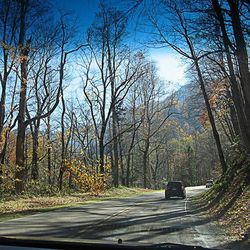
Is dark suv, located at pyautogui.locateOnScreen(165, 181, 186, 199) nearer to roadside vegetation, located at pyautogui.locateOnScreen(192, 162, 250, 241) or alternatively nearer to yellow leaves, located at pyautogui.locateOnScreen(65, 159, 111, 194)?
yellow leaves, located at pyautogui.locateOnScreen(65, 159, 111, 194)

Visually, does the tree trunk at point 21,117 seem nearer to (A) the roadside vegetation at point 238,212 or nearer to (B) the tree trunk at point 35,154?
(B) the tree trunk at point 35,154

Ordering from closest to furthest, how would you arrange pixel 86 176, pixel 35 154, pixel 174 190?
pixel 86 176 → pixel 174 190 → pixel 35 154

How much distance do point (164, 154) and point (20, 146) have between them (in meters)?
78.2

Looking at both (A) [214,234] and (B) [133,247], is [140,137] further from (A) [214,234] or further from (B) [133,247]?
(B) [133,247]

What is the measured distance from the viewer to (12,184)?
2955 cm

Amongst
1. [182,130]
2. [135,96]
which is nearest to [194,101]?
[135,96]

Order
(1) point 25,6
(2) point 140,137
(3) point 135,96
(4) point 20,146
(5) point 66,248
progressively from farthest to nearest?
1. (2) point 140,137
2. (3) point 135,96
3. (4) point 20,146
4. (1) point 25,6
5. (5) point 66,248

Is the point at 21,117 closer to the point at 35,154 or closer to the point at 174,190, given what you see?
the point at 35,154

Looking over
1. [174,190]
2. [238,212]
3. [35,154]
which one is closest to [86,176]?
[35,154]

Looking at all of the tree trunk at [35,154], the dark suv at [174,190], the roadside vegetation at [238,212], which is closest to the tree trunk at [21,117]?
the tree trunk at [35,154]

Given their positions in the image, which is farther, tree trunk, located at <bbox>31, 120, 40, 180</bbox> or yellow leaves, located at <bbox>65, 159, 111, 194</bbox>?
tree trunk, located at <bbox>31, 120, 40, 180</bbox>

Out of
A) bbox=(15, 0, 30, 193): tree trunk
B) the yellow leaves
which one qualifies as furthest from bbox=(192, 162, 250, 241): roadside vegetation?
the yellow leaves

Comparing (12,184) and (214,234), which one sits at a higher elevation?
(12,184)

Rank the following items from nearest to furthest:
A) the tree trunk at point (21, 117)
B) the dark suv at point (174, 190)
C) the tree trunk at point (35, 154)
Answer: the tree trunk at point (21, 117)
the dark suv at point (174, 190)
the tree trunk at point (35, 154)
